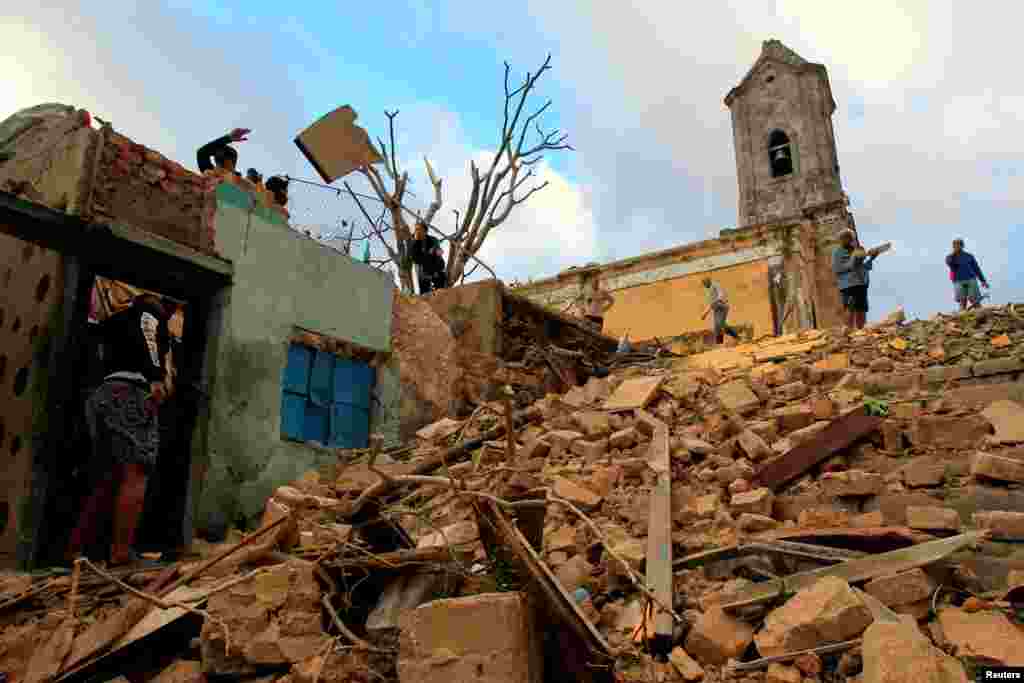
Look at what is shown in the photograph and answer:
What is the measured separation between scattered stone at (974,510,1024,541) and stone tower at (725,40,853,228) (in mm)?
17479

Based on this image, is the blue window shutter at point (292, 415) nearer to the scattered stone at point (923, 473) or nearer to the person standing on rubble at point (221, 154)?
the person standing on rubble at point (221, 154)

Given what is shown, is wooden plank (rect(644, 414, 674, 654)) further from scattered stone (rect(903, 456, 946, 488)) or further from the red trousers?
the red trousers

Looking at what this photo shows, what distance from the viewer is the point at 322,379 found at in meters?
6.81

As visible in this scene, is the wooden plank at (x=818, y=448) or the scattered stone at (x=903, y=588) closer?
the scattered stone at (x=903, y=588)

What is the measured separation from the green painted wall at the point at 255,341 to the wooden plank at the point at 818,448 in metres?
3.97

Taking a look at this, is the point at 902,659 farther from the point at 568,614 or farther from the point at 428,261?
the point at 428,261

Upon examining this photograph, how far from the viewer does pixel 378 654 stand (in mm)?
3088

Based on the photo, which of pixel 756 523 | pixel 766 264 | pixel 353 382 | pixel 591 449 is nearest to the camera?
pixel 756 523

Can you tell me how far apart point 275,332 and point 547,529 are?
3267 millimetres

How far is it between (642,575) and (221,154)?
5.43 metres

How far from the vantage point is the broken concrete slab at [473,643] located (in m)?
2.63

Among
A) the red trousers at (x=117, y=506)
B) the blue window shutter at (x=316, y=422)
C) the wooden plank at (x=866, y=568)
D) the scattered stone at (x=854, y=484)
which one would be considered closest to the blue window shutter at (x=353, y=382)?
the blue window shutter at (x=316, y=422)

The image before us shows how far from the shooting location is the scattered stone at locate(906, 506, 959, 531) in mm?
3594

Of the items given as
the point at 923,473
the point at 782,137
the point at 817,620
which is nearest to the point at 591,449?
the point at 923,473
